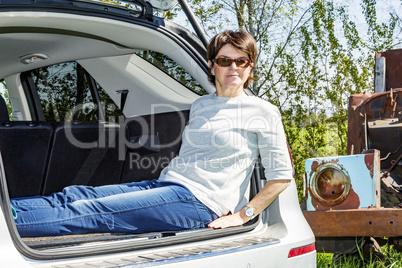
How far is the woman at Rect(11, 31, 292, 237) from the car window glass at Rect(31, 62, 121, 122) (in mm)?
1778

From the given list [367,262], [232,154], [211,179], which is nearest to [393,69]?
[367,262]

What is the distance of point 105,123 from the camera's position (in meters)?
4.29

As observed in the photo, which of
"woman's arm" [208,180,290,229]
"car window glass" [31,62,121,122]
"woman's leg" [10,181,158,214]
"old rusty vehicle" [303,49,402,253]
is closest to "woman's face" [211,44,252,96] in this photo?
"woman's arm" [208,180,290,229]

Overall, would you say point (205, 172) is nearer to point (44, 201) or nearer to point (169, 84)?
point (44, 201)

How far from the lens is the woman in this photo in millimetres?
2494

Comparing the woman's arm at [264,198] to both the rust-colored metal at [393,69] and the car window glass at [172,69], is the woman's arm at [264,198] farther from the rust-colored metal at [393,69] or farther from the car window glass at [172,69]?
the rust-colored metal at [393,69]

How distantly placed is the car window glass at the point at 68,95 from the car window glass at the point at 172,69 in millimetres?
702

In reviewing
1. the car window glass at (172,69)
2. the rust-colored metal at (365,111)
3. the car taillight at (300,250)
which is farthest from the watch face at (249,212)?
the rust-colored metal at (365,111)

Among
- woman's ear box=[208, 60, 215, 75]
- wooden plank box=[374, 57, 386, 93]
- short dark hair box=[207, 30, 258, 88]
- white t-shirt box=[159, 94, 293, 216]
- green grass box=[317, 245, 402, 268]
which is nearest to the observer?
white t-shirt box=[159, 94, 293, 216]

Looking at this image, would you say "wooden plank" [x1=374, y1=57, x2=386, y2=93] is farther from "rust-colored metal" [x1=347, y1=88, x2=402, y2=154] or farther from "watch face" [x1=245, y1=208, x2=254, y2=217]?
"watch face" [x1=245, y1=208, x2=254, y2=217]

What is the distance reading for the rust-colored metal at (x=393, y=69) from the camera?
563 cm

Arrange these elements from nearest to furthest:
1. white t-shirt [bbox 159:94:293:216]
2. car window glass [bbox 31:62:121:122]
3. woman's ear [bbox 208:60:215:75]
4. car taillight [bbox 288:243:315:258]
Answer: car taillight [bbox 288:243:315:258] < white t-shirt [bbox 159:94:293:216] < woman's ear [bbox 208:60:215:75] < car window glass [bbox 31:62:121:122]

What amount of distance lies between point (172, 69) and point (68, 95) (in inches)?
50.8

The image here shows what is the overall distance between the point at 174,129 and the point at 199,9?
6608mm
